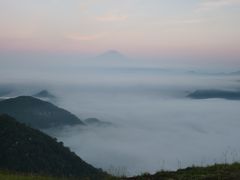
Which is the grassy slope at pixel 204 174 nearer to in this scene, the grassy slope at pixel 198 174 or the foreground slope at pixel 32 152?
the grassy slope at pixel 198 174

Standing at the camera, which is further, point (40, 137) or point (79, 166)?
point (40, 137)

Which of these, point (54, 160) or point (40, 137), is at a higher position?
point (40, 137)

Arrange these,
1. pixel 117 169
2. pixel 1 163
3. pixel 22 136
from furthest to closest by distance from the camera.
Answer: pixel 22 136
pixel 1 163
pixel 117 169

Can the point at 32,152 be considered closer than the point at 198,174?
No

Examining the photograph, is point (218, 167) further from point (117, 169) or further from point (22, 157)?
point (22, 157)

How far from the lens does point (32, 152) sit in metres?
98.0

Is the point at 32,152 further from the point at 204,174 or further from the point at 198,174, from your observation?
the point at 204,174

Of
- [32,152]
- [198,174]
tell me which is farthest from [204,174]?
[32,152]

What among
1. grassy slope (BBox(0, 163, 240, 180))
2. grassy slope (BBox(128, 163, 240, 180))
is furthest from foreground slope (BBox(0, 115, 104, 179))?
grassy slope (BBox(128, 163, 240, 180))

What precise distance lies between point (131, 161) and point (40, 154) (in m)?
92.8

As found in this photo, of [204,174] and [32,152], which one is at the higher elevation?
[32,152]

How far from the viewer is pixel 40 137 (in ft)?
355

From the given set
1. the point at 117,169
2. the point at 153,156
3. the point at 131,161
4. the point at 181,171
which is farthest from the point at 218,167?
the point at 153,156

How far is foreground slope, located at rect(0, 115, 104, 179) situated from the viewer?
91562 millimetres
